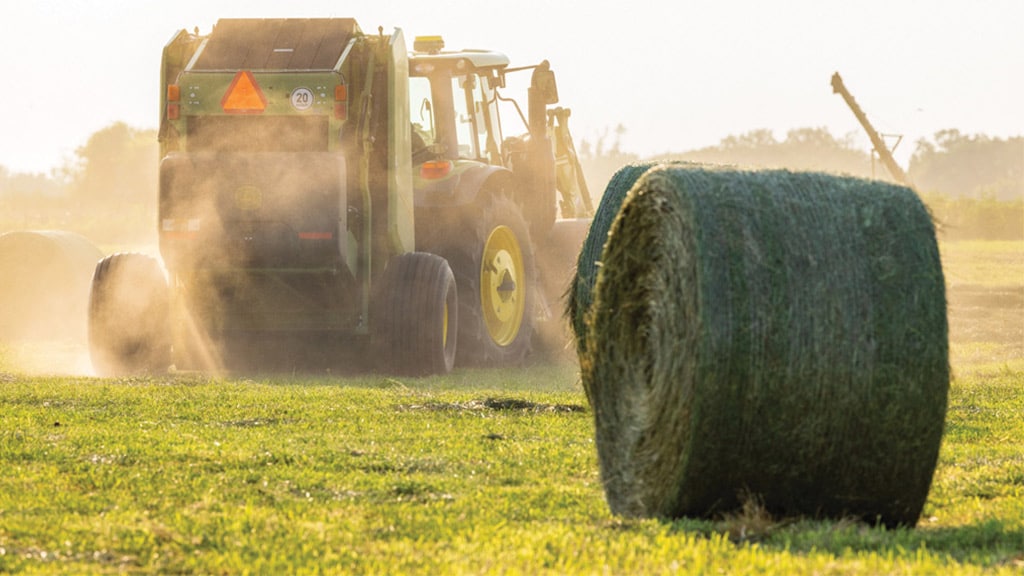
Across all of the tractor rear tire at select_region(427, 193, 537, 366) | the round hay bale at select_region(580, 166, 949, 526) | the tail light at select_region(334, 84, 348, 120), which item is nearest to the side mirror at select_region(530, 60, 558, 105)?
the tractor rear tire at select_region(427, 193, 537, 366)

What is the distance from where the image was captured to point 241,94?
13562 mm

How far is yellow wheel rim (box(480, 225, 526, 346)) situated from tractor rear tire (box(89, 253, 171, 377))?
319 centimetres

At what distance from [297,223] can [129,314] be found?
6.91 feet

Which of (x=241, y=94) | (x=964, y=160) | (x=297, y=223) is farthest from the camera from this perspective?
(x=964, y=160)

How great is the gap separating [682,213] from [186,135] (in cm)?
813

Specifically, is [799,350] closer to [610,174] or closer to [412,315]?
[412,315]

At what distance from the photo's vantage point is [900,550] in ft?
18.7

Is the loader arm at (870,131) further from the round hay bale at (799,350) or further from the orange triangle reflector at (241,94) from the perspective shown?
the round hay bale at (799,350)

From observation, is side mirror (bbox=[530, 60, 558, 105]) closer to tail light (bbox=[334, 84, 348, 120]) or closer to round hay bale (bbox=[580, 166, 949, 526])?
tail light (bbox=[334, 84, 348, 120])

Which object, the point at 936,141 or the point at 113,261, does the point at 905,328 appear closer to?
the point at 113,261

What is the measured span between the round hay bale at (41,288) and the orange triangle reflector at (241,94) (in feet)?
24.9

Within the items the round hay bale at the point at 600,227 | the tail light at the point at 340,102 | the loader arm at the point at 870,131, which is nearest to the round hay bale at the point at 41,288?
the tail light at the point at 340,102

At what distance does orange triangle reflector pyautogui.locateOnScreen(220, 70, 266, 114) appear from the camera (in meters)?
13.5

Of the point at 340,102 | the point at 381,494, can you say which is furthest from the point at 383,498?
the point at 340,102
